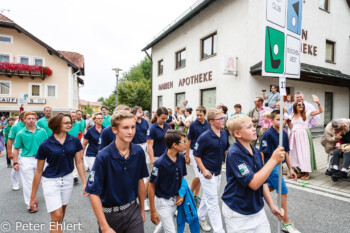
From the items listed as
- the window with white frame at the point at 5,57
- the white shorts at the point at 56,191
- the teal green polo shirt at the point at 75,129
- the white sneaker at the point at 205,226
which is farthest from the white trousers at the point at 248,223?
the window with white frame at the point at 5,57

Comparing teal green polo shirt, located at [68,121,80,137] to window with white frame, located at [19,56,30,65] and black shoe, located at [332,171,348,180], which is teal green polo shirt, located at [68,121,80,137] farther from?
window with white frame, located at [19,56,30,65]

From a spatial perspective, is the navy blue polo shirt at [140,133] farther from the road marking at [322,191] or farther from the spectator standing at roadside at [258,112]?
the spectator standing at roadside at [258,112]

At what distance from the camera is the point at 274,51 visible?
2611 millimetres

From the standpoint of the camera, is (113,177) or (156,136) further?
(156,136)

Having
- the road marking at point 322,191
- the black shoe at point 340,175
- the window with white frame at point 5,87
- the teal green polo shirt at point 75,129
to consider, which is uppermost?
the window with white frame at point 5,87

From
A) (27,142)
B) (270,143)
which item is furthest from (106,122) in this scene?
(270,143)

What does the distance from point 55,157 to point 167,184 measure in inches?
63.9

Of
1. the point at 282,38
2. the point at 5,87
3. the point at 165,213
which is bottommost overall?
the point at 165,213

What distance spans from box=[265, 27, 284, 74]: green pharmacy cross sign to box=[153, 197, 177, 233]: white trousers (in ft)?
6.46

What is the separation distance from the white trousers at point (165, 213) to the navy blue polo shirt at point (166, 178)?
7 centimetres

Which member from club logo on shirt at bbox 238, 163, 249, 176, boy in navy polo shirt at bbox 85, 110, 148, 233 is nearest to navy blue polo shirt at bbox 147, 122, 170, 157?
boy in navy polo shirt at bbox 85, 110, 148, 233

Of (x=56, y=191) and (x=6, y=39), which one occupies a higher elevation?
(x=6, y=39)

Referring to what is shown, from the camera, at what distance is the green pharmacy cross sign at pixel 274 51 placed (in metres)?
2.54

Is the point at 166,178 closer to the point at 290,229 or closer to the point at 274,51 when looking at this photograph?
the point at 274,51
